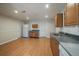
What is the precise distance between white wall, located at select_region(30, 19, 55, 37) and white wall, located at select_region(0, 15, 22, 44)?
347 millimetres

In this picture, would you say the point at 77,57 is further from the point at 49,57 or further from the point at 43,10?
the point at 43,10

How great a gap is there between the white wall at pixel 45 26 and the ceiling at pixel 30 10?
0.31ft

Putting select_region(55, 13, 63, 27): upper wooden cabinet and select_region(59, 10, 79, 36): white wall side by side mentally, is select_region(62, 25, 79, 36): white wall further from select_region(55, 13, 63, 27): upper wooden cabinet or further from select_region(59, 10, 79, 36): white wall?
select_region(55, 13, 63, 27): upper wooden cabinet

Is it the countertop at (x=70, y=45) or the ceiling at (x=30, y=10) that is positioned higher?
the ceiling at (x=30, y=10)

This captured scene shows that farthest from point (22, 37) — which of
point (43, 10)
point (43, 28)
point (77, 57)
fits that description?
point (77, 57)

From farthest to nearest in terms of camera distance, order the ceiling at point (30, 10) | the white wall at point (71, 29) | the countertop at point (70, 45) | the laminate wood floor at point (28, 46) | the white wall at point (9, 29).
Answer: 1. the white wall at point (71, 29)
2. the laminate wood floor at point (28, 46)
3. the white wall at point (9, 29)
4. the ceiling at point (30, 10)
5. the countertop at point (70, 45)

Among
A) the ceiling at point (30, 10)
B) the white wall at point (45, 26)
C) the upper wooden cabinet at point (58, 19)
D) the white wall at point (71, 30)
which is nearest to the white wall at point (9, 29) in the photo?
the ceiling at point (30, 10)

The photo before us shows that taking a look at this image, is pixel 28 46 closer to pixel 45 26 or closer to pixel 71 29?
pixel 45 26

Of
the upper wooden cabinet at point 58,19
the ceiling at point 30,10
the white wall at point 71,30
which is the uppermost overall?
the ceiling at point 30,10

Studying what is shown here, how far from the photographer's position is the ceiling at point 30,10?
1.89 m

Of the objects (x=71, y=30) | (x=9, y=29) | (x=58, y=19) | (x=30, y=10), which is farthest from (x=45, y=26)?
(x=71, y=30)

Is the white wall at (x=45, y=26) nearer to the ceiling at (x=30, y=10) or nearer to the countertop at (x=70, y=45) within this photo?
the ceiling at (x=30, y=10)

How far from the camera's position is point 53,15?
2.13 m

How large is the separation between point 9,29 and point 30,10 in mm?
600
